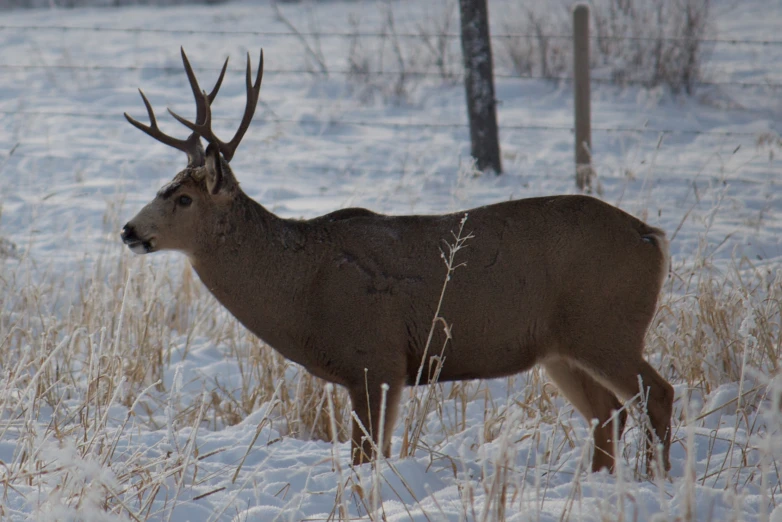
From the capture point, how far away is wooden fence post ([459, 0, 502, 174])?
936 centimetres

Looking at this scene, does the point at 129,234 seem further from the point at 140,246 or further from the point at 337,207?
the point at 337,207

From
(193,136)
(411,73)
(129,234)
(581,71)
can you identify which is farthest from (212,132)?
(411,73)

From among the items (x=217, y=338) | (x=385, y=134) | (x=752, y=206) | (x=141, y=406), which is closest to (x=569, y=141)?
(x=385, y=134)

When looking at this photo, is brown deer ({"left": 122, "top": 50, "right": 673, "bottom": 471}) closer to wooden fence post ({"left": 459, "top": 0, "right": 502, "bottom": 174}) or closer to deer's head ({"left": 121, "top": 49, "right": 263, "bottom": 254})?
deer's head ({"left": 121, "top": 49, "right": 263, "bottom": 254})

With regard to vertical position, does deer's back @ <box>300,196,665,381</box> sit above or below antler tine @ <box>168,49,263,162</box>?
below

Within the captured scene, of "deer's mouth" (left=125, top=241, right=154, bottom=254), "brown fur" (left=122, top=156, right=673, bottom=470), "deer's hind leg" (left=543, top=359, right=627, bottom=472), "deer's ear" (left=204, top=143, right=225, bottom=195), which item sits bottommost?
"deer's hind leg" (left=543, top=359, right=627, bottom=472)

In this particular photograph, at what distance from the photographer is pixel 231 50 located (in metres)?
16.2

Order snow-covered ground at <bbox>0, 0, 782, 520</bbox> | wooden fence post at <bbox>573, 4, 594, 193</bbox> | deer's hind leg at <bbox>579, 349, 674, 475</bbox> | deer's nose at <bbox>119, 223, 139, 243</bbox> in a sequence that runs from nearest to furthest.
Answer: snow-covered ground at <bbox>0, 0, 782, 520</bbox> < deer's hind leg at <bbox>579, 349, 674, 475</bbox> < deer's nose at <bbox>119, 223, 139, 243</bbox> < wooden fence post at <bbox>573, 4, 594, 193</bbox>

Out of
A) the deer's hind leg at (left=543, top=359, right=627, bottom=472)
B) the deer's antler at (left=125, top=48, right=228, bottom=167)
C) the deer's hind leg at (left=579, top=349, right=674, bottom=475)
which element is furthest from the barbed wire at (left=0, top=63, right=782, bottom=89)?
the deer's hind leg at (left=579, top=349, right=674, bottom=475)

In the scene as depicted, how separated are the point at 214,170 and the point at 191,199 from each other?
19cm

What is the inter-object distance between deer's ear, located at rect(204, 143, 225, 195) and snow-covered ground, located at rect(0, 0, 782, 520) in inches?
31.0

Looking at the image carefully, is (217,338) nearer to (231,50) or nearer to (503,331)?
(503,331)

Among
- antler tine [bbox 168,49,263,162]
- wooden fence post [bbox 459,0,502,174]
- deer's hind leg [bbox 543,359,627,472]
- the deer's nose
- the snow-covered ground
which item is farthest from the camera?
wooden fence post [bbox 459,0,502,174]

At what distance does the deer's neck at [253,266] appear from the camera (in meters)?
4.38
